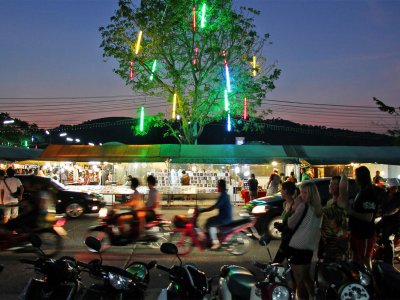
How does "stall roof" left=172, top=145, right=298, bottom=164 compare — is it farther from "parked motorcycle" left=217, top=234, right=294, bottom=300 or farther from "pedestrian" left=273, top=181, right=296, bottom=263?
"parked motorcycle" left=217, top=234, right=294, bottom=300

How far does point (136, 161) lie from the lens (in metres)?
24.0

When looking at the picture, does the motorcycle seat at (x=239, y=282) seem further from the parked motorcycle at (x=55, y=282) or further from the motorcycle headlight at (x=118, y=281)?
the parked motorcycle at (x=55, y=282)

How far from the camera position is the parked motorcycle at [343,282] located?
4449 millimetres

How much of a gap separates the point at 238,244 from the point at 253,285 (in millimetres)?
6392

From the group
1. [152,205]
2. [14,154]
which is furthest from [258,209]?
[14,154]

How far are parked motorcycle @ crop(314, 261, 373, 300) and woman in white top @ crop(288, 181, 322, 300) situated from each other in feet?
0.56

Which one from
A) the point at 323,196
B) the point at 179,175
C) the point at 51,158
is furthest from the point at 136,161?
the point at 323,196

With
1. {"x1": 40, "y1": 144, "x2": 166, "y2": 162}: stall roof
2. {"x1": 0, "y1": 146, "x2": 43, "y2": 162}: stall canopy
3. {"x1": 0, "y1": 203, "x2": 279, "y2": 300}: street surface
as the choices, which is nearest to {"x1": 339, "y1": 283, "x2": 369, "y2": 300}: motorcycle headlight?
{"x1": 0, "y1": 203, "x2": 279, "y2": 300}: street surface

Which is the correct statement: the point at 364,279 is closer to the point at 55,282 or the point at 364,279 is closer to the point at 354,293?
the point at 354,293

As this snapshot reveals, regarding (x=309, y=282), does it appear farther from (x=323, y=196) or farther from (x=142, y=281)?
(x=323, y=196)

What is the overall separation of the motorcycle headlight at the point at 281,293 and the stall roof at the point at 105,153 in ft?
65.1

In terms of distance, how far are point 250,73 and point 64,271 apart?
24.7 meters

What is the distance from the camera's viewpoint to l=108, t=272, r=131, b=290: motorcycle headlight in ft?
14.3

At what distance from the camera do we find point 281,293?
405 cm
